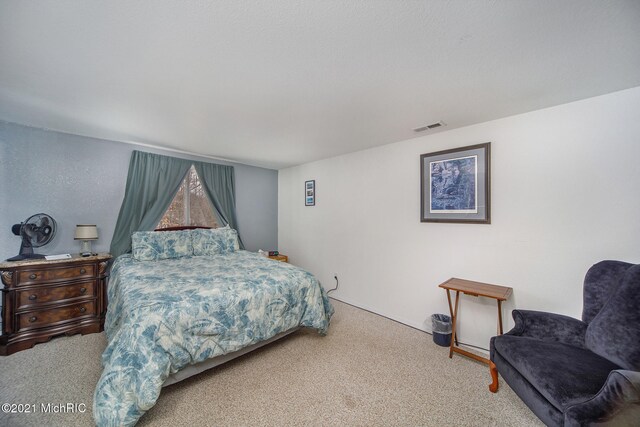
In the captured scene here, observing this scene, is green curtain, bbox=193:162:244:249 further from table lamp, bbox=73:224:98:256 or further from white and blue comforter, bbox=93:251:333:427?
table lamp, bbox=73:224:98:256

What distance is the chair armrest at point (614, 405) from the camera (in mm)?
1050

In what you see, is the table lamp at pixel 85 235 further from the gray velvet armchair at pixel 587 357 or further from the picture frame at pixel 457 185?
the gray velvet armchair at pixel 587 357

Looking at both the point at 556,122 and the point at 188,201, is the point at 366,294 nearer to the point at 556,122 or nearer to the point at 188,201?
the point at 556,122

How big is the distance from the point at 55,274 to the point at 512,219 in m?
4.73

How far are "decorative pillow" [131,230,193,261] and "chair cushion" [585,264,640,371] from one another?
413cm

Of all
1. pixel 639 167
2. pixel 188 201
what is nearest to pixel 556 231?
pixel 639 167

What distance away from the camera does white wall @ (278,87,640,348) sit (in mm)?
1865

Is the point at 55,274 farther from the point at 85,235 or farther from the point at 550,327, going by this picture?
the point at 550,327

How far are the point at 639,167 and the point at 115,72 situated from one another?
3888 millimetres

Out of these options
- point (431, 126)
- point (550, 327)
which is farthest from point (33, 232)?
point (550, 327)

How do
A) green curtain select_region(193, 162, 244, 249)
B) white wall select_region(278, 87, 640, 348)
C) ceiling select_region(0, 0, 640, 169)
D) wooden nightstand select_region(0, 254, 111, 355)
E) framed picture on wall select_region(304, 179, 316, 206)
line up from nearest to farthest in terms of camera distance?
ceiling select_region(0, 0, 640, 169) → white wall select_region(278, 87, 640, 348) → wooden nightstand select_region(0, 254, 111, 355) → green curtain select_region(193, 162, 244, 249) → framed picture on wall select_region(304, 179, 316, 206)

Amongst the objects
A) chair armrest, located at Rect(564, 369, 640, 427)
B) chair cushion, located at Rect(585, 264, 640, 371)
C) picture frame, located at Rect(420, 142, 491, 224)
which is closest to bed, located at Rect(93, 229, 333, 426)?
picture frame, located at Rect(420, 142, 491, 224)

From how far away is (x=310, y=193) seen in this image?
14.4ft

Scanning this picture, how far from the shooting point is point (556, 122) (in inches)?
82.4
